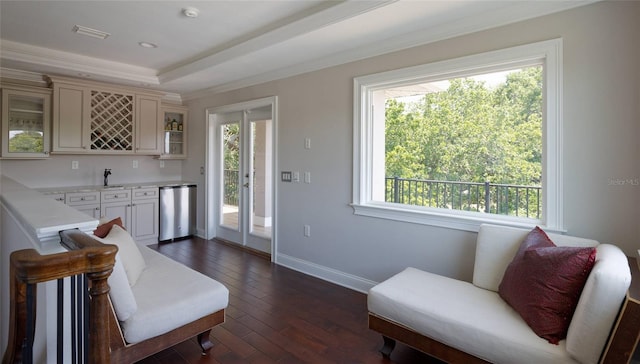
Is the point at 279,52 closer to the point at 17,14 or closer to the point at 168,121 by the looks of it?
the point at 17,14

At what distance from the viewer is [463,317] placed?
6.32ft

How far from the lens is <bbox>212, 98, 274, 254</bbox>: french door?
4664mm

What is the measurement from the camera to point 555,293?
1738mm

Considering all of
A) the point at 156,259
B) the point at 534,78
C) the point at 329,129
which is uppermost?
the point at 534,78

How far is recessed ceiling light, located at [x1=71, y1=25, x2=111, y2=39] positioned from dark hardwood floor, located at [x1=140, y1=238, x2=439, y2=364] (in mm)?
2691

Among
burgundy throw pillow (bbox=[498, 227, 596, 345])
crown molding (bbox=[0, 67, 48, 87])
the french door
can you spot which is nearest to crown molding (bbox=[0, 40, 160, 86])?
crown molding (bbox=[0, 67, 48, 87])

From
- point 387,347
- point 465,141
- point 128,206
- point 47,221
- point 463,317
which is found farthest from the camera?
point 128,206

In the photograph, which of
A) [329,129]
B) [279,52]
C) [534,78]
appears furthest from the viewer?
[329,129]

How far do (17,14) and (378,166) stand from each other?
349 centimetres

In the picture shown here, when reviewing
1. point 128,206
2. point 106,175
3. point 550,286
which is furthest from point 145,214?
point 550,286

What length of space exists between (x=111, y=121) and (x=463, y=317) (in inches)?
202

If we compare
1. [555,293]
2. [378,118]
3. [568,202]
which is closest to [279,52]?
[378,118]

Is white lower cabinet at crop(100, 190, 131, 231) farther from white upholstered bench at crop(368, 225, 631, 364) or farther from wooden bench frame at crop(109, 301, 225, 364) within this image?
white upholstered bench at crop(368, 225, 631, 364)

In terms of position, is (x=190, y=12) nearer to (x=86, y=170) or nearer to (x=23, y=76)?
(x=23, y=76)
